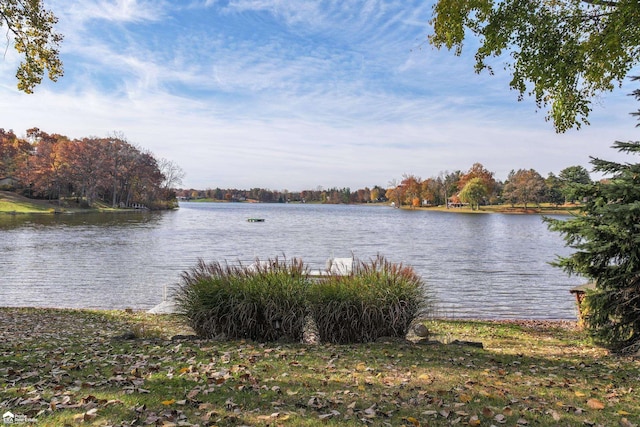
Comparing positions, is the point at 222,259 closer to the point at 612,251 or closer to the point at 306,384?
the point at 612,251

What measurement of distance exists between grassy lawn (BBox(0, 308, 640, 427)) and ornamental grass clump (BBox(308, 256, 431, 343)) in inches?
22.5

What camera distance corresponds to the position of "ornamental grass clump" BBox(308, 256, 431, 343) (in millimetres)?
8453

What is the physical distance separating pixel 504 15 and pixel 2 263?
28.0 meters

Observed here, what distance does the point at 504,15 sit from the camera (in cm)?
866

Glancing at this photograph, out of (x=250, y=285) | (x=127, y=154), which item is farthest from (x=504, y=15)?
(x=127, y=154)

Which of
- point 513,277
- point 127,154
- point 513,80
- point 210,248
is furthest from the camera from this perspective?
point 127,154

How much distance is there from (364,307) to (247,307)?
2.23m

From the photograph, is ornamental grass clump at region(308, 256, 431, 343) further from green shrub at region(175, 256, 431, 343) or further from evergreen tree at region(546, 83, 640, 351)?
evergreen tree at region(546, 83, 640, 351)

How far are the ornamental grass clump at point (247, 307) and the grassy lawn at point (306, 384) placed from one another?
1.81ft

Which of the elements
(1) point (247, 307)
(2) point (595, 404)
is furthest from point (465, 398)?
(1) point (247, 307)

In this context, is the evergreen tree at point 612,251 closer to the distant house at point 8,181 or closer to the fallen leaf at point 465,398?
the fallen leaf at point 465,398

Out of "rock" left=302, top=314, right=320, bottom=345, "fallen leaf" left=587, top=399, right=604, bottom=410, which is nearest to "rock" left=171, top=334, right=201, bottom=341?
"rock" left=302, top=314, right=320, bottom=345

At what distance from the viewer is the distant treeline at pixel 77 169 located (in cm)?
7950

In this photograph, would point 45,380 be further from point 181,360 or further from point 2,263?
point 2,263
